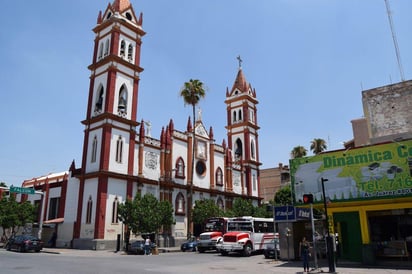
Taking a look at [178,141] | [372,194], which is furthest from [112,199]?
[372,194]

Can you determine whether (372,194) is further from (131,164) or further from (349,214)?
(131,164)

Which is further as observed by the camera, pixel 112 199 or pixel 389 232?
pixel 112 199

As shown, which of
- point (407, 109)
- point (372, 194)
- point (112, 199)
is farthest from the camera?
point (112, 199)

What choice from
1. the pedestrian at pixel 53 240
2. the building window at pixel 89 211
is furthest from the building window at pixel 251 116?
the pedestrian at pixel 53 240

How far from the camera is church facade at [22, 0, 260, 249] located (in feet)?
112

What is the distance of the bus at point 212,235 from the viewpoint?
31047 mm

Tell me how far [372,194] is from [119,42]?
31.8m

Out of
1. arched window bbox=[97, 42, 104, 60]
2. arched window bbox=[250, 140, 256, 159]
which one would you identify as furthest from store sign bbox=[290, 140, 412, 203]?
arched window bbox=[250, 140, 256, 159]

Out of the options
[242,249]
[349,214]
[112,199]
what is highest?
[112,199]

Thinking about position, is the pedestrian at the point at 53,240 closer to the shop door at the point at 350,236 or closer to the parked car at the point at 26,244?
the parked car at the point at 26,244

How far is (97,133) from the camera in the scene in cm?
3653

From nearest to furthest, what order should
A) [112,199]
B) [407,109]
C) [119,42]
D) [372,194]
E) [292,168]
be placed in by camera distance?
[372,194]
[292,168]
[407,109]
[112,199]
[119,42]

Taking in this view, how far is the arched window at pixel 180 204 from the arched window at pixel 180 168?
2274mm

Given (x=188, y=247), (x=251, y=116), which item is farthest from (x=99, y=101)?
(x=251, y=116)
